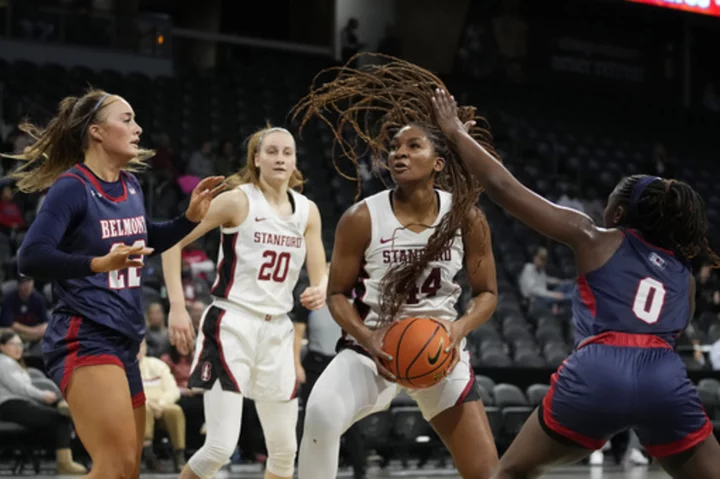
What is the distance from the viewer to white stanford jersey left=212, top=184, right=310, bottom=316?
6109 mm

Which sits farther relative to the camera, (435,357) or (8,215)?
(8,215)

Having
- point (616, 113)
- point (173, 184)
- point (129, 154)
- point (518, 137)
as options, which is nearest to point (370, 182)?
point (173, 184)

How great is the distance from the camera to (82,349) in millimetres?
4527

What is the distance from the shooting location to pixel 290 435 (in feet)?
19.5

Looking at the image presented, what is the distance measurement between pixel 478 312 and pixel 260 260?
1564 mm

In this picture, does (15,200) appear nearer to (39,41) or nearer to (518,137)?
(39,41)

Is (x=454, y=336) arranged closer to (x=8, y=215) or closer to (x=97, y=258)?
(x=97, y=258)

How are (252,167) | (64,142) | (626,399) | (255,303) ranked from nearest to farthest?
(626,399), (64,142), (255,303), (252,167)

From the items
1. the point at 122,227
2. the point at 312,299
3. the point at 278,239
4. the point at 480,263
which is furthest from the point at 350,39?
the point at 122,227

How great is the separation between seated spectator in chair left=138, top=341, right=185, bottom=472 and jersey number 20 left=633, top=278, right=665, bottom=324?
646 centimetres

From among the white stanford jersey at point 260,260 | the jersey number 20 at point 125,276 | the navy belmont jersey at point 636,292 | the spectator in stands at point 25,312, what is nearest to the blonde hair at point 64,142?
the jersey number 20 at point 125,276

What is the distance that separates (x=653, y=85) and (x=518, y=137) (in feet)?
23.7

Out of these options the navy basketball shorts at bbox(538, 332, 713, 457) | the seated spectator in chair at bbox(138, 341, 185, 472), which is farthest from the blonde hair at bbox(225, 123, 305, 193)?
the seated spectator in chair at bbox(138, 341, 185, 472)

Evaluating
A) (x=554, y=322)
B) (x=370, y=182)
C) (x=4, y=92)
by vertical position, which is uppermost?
(x=4, y=92)
